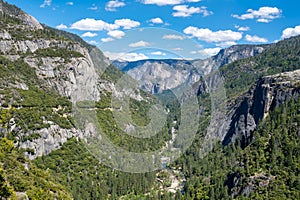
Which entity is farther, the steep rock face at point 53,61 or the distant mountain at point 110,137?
the steep rock face at point 53,61

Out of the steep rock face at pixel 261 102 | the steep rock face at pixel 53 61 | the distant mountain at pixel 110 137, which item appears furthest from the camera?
the steep rock face at pixel 53 61

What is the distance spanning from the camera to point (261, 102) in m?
93.1

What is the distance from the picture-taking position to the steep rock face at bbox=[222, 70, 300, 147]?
85.8 metres

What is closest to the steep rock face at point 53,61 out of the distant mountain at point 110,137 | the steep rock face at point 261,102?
the distant mountain at point 110,137

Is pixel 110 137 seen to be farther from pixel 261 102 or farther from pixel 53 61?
pixel 261 102

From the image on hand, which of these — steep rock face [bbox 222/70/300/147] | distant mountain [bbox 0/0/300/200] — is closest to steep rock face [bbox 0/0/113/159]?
distant mountain [bbox 0/0/300/200]

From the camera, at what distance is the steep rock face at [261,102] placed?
85769 millimetres

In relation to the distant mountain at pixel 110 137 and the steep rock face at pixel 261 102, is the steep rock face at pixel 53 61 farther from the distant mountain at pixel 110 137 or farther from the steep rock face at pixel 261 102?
the steep rock face at pixel 261 102

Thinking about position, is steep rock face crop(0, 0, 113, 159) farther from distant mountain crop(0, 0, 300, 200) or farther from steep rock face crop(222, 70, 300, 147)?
steep rock face crop(222, 70, 300, 147)

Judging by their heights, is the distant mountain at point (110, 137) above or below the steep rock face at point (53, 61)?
below

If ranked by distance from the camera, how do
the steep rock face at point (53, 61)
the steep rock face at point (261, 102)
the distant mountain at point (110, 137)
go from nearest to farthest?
the distant mountain at point (110, 137) < the steep rock face at point (261, 102) < the steep rock face at point (53, 61)

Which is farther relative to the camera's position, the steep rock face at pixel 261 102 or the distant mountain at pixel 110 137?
the steep rock face at pixel 261 102

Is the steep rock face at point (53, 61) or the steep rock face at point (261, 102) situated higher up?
the steep rock face at point (53, 61)

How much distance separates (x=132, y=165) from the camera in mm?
89438
